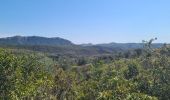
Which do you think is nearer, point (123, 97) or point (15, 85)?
point (123, 97)

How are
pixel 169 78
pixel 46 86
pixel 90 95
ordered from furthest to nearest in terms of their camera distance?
pixel 46 86 < pixel 90 95 < pixel 169 78

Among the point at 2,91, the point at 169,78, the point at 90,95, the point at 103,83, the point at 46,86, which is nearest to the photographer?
the point at 2,91

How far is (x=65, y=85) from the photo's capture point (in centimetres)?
11169

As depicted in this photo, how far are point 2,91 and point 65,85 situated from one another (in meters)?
44.8

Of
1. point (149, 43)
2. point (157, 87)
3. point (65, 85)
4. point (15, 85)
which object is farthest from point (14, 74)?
point (149, 43)

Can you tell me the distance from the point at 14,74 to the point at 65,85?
1696 inches

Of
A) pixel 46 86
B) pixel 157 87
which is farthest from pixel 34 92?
pixel 157 87

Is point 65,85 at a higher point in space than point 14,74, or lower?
lower

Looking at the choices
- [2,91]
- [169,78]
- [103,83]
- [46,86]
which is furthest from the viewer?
[46,86]

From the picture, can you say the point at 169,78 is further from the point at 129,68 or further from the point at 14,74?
the point at 129,68

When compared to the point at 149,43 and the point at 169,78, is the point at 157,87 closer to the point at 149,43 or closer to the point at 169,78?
the point at 169,78

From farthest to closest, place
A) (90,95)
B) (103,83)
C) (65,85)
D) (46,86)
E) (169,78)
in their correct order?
(65,85), (46,86), (90,95), (103,83), (169,78)

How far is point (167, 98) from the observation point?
6844 cm

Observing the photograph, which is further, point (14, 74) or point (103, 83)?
point (103, 83)
